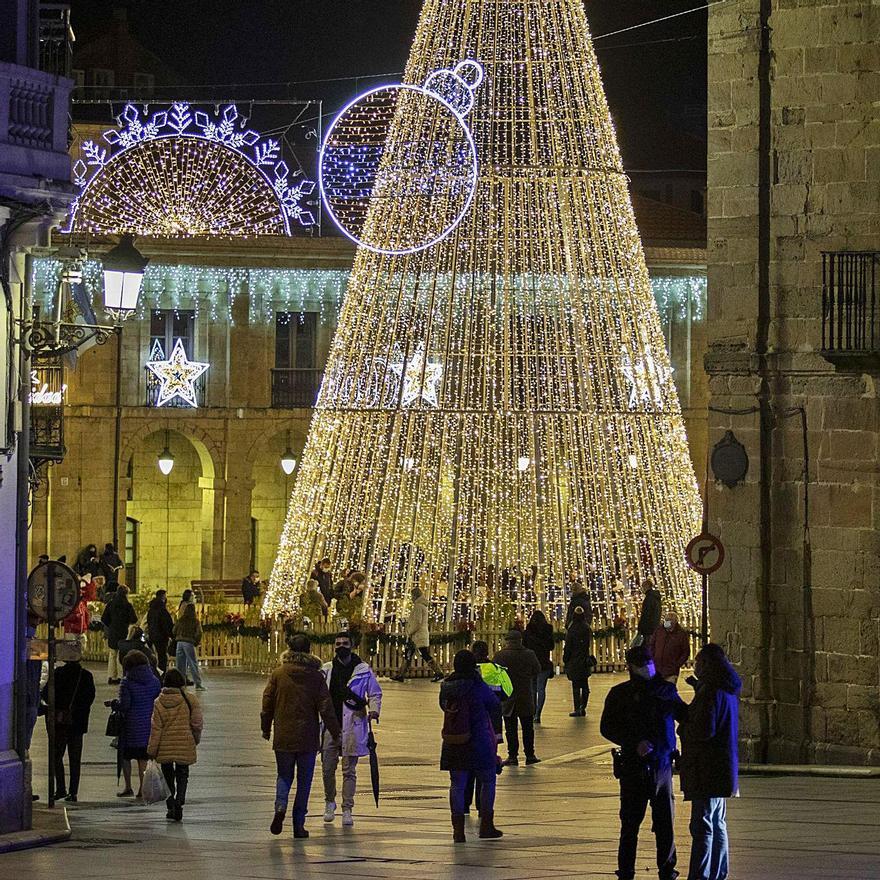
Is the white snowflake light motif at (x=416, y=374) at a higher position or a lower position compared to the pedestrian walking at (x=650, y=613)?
higher

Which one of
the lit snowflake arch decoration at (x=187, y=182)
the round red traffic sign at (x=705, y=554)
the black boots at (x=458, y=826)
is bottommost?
the black boots at (x=458, y=826)

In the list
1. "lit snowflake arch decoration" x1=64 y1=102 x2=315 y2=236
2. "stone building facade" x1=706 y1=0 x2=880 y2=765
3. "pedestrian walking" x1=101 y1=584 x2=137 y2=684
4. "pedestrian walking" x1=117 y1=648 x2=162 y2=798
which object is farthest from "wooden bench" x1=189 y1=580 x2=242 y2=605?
"pedestrian walking" x1=117 y1=648 x2=162 y2=798

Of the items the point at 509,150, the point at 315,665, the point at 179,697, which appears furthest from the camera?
the point at 509,150

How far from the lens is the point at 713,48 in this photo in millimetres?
22344

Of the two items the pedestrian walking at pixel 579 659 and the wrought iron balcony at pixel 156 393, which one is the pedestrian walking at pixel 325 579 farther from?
the wrought iron balcony at pixel 156 393

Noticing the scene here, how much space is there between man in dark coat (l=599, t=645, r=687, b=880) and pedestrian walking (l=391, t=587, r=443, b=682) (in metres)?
14.9

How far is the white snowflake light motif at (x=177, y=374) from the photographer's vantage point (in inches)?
1955

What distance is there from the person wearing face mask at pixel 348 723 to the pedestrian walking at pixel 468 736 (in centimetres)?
84

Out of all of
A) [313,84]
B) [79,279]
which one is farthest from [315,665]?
[313,84]

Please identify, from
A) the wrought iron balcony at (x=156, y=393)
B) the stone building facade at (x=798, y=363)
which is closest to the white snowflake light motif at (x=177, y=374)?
the wrought iron balcony at (x=156, y=393)

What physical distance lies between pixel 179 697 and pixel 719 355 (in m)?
6.61

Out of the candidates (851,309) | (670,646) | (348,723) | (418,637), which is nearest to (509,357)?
(418,637)

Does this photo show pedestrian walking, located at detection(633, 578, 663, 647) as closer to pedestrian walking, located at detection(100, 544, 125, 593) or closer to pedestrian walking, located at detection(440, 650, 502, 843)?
pedestrian walking, located at detection(440, 650, 502, 843)

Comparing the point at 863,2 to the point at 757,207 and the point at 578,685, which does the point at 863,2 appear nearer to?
the point at 757,207
